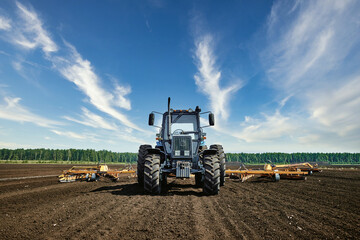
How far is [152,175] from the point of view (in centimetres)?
622

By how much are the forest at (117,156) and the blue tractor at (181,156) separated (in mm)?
90204

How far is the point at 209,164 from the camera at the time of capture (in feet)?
20.5

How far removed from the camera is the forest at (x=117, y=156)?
3462 inches

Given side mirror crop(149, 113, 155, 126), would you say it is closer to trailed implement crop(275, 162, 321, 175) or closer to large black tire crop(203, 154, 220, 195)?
large black tire crop(203, 154, 220, 195)

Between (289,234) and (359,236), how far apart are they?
48.3 inches

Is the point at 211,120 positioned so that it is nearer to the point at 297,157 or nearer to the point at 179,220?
the point at 179,220

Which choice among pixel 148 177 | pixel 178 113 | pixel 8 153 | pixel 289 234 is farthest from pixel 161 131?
pixel 8 153

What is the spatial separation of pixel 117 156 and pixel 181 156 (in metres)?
106

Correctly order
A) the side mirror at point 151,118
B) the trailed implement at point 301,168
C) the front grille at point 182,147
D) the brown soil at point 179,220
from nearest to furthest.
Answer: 1. the brown soil at point 179,220
2. the front grille at point 182,147
3. the side mirror at point 151,118
4. the trailed implement at point 301,168

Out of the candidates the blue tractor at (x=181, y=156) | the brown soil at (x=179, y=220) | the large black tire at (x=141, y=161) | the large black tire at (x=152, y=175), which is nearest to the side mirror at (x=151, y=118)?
the blue tractor at (x=181, y=156)

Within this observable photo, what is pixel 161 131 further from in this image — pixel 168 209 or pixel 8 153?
pixel 8 153

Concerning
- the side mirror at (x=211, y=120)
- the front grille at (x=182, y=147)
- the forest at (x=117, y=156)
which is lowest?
the forest at (x=117, y=156)

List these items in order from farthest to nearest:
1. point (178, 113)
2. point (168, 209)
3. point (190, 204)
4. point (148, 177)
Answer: point (178, 113)
point (148, 177)
point (190, 204)
point (168, 209)

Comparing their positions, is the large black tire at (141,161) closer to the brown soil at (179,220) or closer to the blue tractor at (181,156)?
the blue tractor at (181,156)
